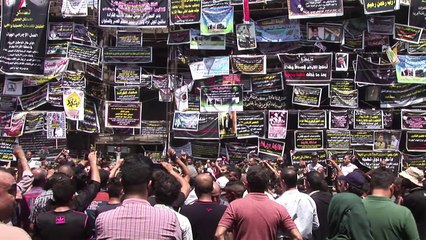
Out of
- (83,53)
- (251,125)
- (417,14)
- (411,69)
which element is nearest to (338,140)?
(251,125)

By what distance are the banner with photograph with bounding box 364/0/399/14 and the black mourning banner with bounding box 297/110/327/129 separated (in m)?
4.72

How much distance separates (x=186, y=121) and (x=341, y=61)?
24.0ft

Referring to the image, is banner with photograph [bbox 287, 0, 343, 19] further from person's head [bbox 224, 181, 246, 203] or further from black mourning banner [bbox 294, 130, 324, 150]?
person's head [bbox 224, 181, 246, 203]

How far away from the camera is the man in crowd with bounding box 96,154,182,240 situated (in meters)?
3.02

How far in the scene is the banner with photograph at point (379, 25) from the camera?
20234mm

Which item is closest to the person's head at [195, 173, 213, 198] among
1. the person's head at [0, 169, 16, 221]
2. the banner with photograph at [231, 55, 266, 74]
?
the person's head at [0, 169, 16, 221]

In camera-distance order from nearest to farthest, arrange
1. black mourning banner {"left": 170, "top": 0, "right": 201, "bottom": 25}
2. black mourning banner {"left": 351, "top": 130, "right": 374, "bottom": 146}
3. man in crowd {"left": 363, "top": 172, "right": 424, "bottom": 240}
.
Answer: man in crowd {"left": 363, "top": 172, "right": 424, "bottom": 240} → black mourning banner {"left": 351, "top": 130, "right": 374, "bottom": 146} → black mourning banner {"left": 170, "top": 0, "right": 201, "bottom": 25}

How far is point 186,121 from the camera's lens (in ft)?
67.9

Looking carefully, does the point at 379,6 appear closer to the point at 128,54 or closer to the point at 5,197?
the point at 128,54

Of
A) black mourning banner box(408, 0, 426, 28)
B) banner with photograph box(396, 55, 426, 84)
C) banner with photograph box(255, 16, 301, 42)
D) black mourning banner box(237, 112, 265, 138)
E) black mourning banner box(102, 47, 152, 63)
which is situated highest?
black mourning banner box(408, 0, 426, 28)

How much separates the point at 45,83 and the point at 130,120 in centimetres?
427

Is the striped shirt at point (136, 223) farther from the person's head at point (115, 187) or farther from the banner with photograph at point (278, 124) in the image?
the banner with photograph at point (278, 124)

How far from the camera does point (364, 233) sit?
403 cm

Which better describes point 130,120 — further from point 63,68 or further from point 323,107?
point 323,107
